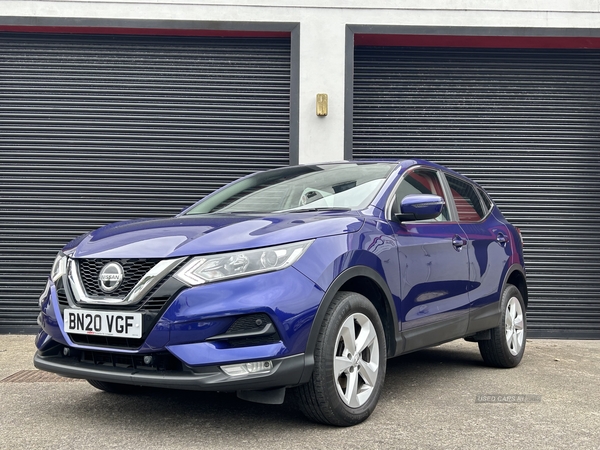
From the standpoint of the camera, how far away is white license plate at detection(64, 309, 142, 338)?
309 cm

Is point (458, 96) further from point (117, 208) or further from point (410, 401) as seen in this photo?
point (410, 401)

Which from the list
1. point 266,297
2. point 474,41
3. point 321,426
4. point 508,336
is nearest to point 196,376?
point 266,297

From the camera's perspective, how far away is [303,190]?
4293 mm

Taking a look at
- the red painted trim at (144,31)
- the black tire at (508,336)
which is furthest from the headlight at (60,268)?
the red painted trim at (144,31)

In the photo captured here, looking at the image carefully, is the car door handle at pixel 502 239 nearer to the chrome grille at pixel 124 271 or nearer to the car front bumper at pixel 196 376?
the car front bumper at pixel 196 376

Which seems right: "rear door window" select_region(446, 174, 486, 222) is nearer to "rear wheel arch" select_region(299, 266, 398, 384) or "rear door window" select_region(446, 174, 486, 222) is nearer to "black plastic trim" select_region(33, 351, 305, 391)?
"rear wheel arch" select_region(299, 266, 398, 384)

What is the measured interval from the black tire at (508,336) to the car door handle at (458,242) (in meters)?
0.89

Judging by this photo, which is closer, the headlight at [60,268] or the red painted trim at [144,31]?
the headlight at [60,268]

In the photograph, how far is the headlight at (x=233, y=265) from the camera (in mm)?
3082

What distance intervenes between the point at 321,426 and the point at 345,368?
330mm

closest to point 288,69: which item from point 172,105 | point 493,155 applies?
point 172,105

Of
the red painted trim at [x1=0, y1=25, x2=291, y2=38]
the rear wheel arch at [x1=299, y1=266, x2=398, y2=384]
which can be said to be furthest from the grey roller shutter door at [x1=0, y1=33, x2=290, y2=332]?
the rear wheel arch at [x1=299, y1=266, x2=398, y2=384]

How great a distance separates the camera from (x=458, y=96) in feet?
27.8

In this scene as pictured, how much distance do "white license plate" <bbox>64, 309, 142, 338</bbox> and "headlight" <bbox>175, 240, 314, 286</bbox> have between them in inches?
12.2
